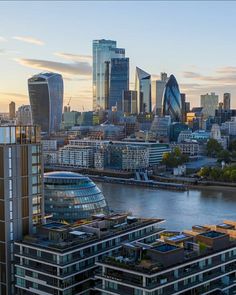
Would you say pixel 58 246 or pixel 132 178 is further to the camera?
pixel 132 178

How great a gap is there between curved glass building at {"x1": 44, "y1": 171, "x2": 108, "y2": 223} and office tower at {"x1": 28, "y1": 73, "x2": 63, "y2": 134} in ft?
180

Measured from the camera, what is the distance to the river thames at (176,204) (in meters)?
22.5

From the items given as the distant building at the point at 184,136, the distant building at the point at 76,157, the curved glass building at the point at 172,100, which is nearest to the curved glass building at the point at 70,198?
the distant building at the point at 76,157

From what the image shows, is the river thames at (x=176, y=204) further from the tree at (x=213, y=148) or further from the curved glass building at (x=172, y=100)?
the curved glass building at (x=172, y=100)

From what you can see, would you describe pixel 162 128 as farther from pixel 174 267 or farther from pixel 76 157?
pixel 174 267

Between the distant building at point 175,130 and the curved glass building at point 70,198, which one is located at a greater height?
the distant building at point 175,130

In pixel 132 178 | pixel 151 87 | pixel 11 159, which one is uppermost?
pixel 151 87

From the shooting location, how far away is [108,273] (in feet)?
32.3

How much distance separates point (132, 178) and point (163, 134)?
2715 centimetres

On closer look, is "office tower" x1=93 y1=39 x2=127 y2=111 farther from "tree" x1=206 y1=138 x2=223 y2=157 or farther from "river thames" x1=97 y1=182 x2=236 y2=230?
"river thames" x1=97 y1=182 x2=236 y2=230

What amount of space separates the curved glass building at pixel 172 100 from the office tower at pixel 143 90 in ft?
77.6

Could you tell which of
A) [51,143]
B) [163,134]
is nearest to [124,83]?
[163,134]

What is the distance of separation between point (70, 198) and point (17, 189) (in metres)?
6.23

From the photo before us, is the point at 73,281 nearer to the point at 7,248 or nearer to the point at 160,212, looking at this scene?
the point at 7,248
